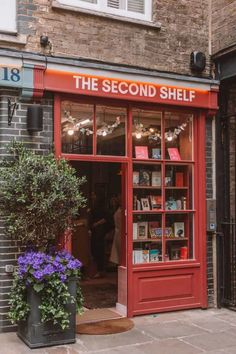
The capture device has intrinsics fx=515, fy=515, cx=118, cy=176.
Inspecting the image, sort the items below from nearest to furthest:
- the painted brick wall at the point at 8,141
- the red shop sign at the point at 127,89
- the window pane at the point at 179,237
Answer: the painted brick wall at the point at 8,141, the red shop sign at the point at 127,89, the window pane at the point at 179,237

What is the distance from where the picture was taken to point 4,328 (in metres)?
6.68

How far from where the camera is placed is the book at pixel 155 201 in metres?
8.03

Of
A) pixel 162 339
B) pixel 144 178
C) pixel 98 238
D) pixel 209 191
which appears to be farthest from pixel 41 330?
pixel 98 238

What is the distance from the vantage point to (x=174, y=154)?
8.27m

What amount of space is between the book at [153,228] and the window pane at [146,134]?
3.37 ft

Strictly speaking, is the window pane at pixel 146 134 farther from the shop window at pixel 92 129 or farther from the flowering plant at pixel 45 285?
the flowering plant at pixel 45 285

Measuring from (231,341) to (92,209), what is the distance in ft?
18.8

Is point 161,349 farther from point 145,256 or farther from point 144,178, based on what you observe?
point 144,178

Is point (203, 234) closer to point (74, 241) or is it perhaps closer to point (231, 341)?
point (231, 341)

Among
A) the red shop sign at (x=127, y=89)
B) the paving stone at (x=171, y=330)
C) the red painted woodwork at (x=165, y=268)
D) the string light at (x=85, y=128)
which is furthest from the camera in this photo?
the red painted woodwork at (x=165, y=268)

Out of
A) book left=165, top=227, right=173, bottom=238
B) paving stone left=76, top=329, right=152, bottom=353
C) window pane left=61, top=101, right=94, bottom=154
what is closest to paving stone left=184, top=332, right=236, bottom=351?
paving stone left=76, top=329, right=152, bottom=353

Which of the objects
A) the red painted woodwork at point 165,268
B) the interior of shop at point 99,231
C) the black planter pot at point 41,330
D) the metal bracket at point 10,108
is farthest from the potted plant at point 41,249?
the interior of shop at point 99,231

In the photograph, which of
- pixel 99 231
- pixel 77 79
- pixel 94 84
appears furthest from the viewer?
pixel 99 231

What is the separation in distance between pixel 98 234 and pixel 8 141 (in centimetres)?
516
